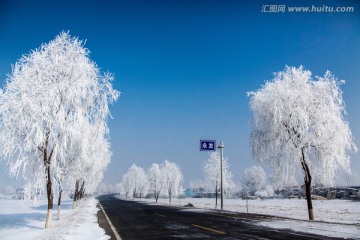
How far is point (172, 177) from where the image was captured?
266 ft

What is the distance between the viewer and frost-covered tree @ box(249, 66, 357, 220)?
19.2 metres

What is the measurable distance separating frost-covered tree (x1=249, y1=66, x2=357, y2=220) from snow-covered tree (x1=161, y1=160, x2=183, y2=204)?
200 feet

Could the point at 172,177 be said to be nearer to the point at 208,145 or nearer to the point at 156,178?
the point at 156,178

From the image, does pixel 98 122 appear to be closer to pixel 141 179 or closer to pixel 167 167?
pixel 167 167

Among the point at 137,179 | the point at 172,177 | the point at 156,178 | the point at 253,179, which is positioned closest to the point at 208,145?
the point at 172,177

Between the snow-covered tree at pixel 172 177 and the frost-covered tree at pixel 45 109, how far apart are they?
6574 centimetres

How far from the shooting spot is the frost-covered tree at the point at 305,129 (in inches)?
755

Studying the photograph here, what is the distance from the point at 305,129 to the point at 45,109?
1627cm

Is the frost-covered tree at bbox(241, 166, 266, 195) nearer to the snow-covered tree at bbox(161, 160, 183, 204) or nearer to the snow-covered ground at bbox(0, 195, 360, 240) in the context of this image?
the snow-covered tree at bbox(161, 160, 183, 204)

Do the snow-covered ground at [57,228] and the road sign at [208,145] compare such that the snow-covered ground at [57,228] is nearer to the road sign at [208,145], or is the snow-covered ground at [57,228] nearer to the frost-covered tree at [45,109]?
the frost-covered tree at [45,109]

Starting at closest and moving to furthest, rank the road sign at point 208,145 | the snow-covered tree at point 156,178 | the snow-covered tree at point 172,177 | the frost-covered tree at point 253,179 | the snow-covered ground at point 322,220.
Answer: the snow-covered ground at point 322,220 → the road sign at point 208,145 → the snow-covered tree at point 172,177 → the snow-covered tree at point 156,178 → the frost-covered tree at point 253,179

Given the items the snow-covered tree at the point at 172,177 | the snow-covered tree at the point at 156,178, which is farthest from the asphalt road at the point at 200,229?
the snow-covered tree at the point at 156,178

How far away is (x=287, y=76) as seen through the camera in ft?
70.9

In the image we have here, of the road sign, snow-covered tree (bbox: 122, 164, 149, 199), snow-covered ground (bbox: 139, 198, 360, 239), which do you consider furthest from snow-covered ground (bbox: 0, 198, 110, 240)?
snow-covered tree (bbox: 122, 164, 149, 199)
